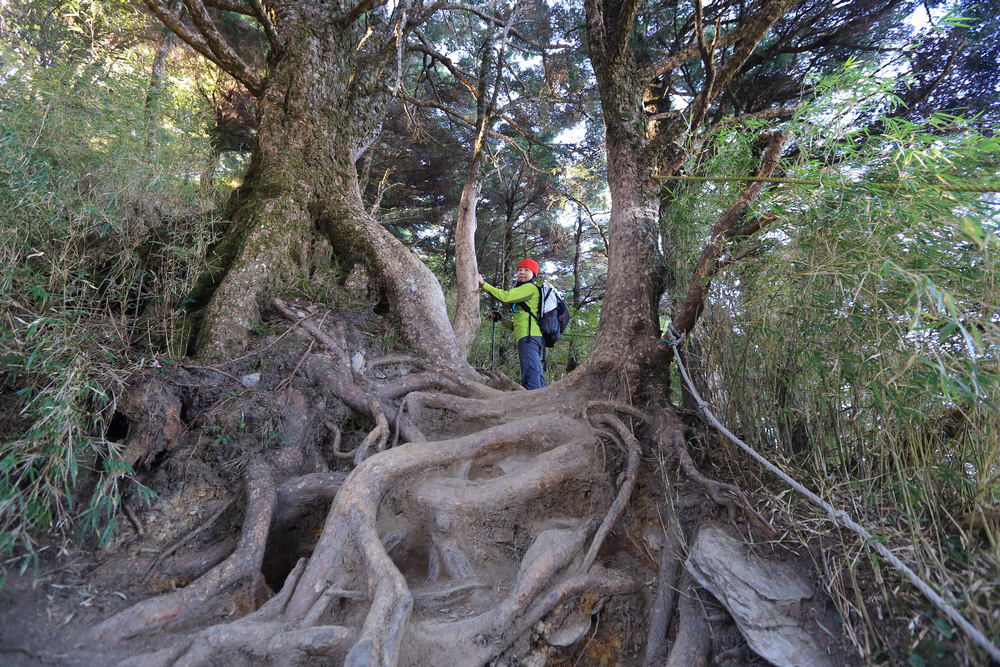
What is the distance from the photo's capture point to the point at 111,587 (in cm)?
201

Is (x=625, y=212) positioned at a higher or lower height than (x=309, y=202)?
lower

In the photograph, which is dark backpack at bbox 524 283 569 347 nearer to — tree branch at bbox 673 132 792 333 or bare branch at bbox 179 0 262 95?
tree branch at bbox 673 132 792 333

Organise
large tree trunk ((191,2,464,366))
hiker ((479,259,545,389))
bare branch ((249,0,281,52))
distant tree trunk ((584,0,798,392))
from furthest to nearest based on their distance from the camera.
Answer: hiker ((479,259,545,389)), bare branch ((249,0,281,52)), large tree trunk ((191,2,464,366)), distant tree trunk ((584,0,798,392))

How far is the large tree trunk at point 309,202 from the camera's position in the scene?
3.39 metres

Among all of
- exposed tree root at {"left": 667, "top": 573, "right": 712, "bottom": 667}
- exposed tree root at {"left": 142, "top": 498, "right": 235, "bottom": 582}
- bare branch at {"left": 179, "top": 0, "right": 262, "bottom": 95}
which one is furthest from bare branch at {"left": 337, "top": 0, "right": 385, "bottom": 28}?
exposed tree root at {"left": 667, "top": 573, "right": 712, "bottom": 667}

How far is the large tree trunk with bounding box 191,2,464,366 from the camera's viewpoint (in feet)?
11.1

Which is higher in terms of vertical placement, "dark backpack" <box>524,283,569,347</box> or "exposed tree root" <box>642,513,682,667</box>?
"dark backpack" <box>524,283,569,347</box>

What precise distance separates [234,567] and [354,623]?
72 cm

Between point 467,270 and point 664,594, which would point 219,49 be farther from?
point 664,594

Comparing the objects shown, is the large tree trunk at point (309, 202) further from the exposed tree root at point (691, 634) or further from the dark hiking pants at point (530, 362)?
the exposed tree root at point (691, 634)

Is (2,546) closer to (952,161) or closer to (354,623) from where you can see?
(354,623)

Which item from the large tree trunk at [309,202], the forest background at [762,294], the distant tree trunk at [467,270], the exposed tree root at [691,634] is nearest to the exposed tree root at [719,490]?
the forest background at [762,294]

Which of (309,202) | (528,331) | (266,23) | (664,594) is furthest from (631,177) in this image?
(266,23)

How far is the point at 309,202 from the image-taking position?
4.00 m
